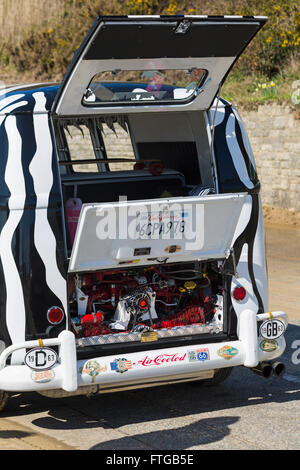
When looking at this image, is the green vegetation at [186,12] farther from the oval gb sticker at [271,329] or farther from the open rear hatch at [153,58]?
the oval gb sticker at [271,329]

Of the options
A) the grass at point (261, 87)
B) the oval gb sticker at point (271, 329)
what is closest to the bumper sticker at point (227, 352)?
the oval gb sticker at point (271, 329)

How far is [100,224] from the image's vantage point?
5.44 meters

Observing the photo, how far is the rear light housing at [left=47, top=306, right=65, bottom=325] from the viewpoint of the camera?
5480 mm

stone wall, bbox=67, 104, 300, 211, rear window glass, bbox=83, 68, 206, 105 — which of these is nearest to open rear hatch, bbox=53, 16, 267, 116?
rear window glass, bbox=83, 68, 206, 105

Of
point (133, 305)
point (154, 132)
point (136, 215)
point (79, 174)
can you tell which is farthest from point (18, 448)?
point (154, 132)

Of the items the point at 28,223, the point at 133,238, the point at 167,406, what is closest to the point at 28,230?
the point at 28,223

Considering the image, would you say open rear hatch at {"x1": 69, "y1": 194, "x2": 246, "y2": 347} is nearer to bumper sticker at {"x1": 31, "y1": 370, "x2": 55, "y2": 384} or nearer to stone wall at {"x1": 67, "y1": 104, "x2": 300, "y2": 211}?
bumper sticker at {"x1": 31, "y1": 370, "x2": 55, "y2": 384}

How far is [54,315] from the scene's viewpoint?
18.0 ft

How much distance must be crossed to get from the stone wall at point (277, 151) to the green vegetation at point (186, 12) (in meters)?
0.33

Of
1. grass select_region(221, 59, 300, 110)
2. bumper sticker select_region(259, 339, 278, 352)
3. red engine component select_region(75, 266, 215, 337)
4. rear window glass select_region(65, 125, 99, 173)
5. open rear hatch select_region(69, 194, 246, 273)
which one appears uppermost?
grass select_region(221, 59, 300, 110)

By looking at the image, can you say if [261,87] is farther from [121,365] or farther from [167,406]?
[121,365]

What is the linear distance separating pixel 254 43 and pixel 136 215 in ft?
49.3

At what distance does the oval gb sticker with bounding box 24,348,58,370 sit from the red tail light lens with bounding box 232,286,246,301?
1422mm
